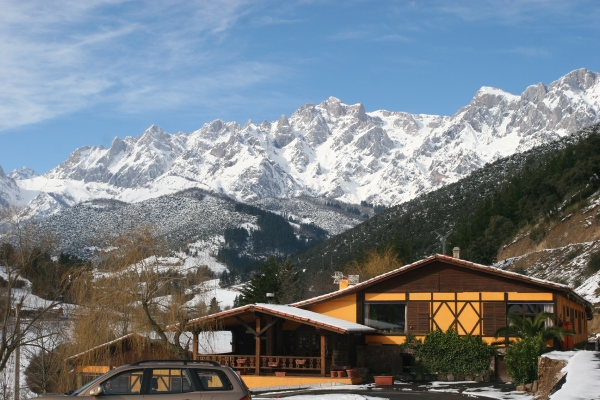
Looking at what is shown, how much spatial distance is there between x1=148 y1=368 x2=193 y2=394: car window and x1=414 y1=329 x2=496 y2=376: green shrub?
18.2 m

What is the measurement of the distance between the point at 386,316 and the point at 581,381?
16580mm

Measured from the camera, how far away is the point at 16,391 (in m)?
31.7

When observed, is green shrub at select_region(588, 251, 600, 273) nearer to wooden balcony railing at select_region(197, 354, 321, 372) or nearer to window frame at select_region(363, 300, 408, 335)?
window frame at select_region(363, 300, 408, 335)

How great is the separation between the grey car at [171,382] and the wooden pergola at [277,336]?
14.4 metres

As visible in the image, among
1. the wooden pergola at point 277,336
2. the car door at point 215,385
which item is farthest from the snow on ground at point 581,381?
the wooden pergola at point 277,336

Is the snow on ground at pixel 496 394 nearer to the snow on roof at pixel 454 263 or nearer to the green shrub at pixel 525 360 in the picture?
the green shrub at pixel 525 360

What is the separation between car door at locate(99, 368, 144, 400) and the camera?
15469 mm

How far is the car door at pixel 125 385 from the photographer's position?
1547 cm

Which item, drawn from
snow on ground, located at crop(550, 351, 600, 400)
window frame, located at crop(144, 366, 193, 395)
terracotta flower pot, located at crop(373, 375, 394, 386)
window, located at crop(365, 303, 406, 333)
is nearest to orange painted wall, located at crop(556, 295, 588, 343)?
window, located at crop(365, 303, 406, 333)

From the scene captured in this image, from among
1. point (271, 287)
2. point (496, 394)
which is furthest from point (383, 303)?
point (271, 287)

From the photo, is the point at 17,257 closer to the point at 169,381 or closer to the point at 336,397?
the point at 336,397

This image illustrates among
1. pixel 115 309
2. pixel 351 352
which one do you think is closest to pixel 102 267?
pixel 115 309

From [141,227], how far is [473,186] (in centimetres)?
11377

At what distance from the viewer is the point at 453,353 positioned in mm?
31719
